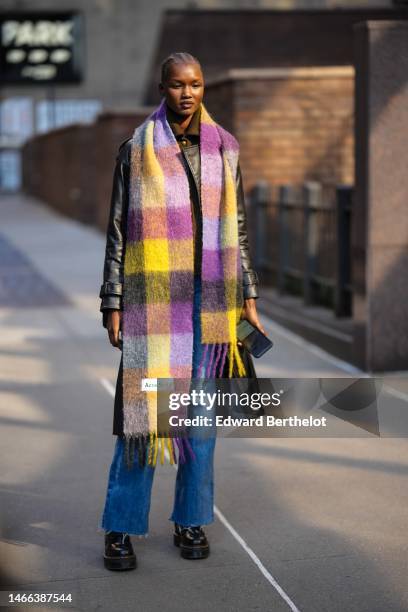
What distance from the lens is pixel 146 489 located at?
4.64 m

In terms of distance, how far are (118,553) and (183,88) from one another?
1.70m

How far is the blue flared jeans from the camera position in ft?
15.0

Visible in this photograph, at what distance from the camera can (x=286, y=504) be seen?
548 cm

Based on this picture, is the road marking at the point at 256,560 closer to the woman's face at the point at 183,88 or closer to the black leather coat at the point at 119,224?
the black leather coat at the point at 119,224

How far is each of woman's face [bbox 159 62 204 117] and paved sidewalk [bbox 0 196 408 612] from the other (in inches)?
65.7

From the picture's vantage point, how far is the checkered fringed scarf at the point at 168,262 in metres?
4.40

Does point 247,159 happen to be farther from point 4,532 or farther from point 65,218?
point 65,218

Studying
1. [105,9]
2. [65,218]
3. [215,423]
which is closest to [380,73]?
[215,423]

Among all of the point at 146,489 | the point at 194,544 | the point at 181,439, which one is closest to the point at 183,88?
the point at 181,439

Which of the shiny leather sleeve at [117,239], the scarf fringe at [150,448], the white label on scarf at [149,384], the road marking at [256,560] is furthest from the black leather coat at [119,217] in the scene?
the road marking at [256,560]

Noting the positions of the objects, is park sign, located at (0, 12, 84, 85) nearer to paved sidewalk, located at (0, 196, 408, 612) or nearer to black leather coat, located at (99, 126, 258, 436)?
paved sidewalk, located at (0, 196, 408, 612)

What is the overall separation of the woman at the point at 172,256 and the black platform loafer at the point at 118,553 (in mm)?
273

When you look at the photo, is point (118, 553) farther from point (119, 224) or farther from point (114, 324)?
point (119, 224)

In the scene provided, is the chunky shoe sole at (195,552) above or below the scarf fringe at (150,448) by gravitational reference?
below
